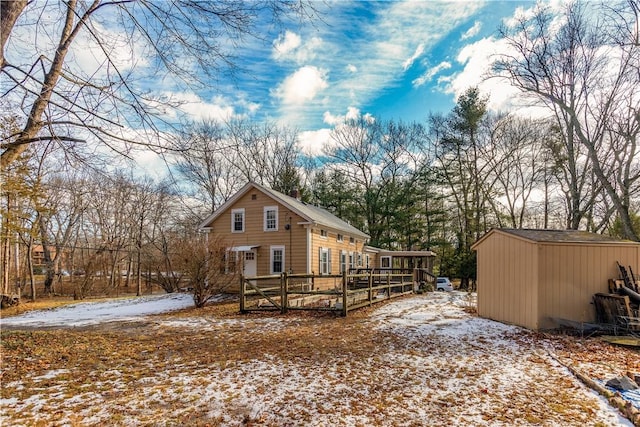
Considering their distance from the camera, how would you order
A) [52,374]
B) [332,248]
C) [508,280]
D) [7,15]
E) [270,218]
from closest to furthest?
1. [7,15]
2. [52,374]
3. [508,280]
4. [270,218]
5. [332,248]

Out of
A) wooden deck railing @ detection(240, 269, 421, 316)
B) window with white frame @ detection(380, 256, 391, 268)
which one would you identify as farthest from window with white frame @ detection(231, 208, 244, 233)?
window with white frame @ detection(380, 256, 391, 268)

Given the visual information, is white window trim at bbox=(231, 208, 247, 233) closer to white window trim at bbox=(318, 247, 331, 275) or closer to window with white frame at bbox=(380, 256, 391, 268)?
white window trim at bbox=(318, 247, 331, 275)

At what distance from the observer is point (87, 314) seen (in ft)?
44.9

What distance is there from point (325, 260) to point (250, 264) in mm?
4149

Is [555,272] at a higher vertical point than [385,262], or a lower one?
higher

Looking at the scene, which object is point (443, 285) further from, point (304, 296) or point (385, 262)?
point (304, 296)

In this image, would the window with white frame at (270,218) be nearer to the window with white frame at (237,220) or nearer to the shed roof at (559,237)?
the window with white frame at (237,220)

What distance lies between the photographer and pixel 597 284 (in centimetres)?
901

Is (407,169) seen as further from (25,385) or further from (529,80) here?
(25,385)

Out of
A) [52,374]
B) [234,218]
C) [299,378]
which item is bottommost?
[299,378]

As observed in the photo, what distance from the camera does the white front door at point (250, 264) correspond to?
1861 cm

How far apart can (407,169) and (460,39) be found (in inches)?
855

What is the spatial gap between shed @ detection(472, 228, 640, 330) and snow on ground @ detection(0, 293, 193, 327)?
38.6 ft

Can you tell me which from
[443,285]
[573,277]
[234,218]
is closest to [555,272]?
[573,277]
